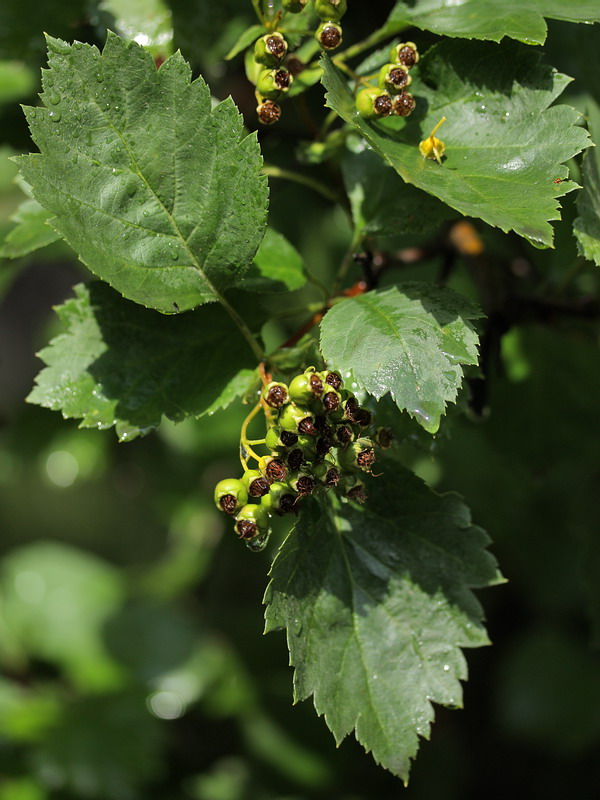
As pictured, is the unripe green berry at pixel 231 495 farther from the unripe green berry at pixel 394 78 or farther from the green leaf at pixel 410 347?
the unripe green berry at pixel 394 78

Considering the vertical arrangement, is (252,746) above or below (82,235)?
below

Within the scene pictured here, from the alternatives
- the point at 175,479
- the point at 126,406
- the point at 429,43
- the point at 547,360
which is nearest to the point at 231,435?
the point at 175,479

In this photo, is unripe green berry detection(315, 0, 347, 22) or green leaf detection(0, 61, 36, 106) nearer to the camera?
unripe green berry detection(315, 0, 347, 22)

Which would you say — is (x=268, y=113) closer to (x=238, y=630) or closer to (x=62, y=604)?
(x=238, y=630)

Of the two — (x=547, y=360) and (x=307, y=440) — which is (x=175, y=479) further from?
(x=307, y=440)

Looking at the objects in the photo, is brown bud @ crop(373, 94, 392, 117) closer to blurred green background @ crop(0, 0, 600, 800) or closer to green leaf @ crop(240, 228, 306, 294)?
green leaf @ crop(240, 228, 306, 294)

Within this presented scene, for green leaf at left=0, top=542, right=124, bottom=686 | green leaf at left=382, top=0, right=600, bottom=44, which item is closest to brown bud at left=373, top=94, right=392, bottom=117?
green leaf at left=382, top=0, right=600, bottom=44
